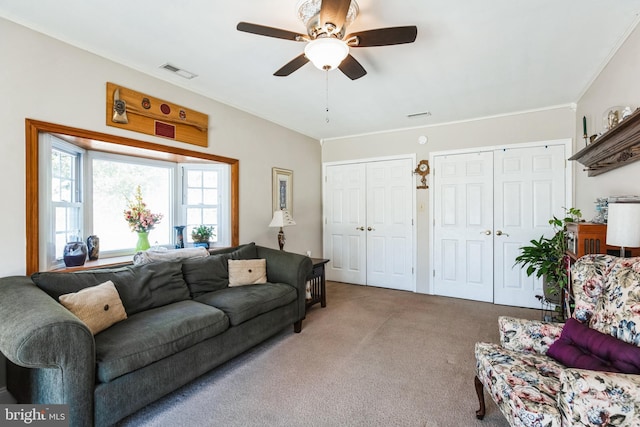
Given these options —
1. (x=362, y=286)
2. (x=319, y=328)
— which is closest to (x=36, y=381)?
(x=319, y=328)

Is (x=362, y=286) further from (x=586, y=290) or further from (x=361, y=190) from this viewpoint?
(x=586, y=290)

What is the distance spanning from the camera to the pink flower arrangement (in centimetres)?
302

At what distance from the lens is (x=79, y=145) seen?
2621mm

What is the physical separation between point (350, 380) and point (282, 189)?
111 inches

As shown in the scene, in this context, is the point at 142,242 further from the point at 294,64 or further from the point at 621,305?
the point at 621,305

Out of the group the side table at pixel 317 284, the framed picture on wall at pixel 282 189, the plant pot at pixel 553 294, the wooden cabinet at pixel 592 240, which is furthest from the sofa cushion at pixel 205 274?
the plant pot at pixel 553 294

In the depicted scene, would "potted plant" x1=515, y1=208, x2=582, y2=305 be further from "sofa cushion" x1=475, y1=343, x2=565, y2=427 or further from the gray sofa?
the gray sofa

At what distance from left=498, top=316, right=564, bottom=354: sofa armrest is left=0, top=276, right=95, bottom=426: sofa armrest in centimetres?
230

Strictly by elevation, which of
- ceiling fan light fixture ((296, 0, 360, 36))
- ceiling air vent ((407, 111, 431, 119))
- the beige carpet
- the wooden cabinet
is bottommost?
the beige carpet

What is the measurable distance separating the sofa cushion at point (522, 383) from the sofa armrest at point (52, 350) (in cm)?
200

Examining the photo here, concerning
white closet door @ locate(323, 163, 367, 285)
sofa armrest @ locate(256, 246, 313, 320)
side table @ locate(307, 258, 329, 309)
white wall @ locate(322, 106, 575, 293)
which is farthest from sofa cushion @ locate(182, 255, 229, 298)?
white wall @ locate(322, 106, 575, 293)

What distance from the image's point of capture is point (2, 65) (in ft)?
6.58

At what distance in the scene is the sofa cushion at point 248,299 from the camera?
242cm

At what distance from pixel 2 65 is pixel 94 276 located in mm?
1518
